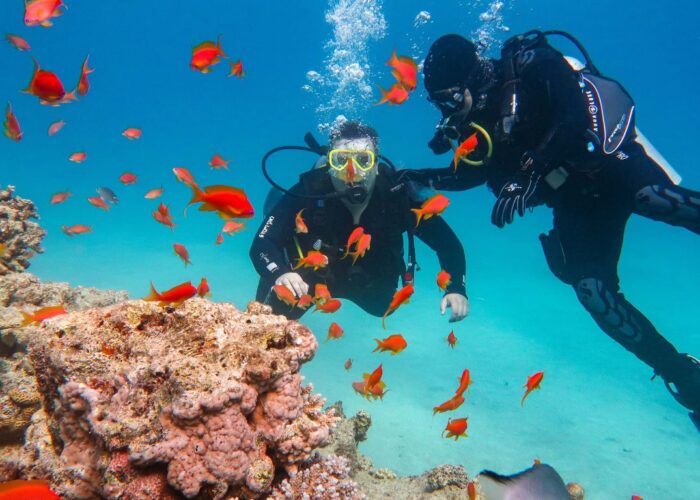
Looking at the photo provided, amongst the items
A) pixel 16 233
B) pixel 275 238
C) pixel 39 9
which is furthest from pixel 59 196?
pixel 275 238

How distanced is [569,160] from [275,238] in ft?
13.2

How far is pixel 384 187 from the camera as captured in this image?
19.2 ft

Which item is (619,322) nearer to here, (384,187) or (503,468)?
(384,187)

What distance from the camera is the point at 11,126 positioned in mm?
4910

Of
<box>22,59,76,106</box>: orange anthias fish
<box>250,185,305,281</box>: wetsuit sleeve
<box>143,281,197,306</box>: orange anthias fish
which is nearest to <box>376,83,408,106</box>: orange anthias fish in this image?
<box>250,185,305,281</box>: wetsuit sleeve

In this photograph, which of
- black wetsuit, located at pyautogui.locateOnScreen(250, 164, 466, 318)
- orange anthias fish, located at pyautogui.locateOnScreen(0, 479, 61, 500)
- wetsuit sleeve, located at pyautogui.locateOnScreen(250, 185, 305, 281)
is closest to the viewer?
orange anthias fish, located at pyautogui.locateOnScreen(0, 479, 61, 500)

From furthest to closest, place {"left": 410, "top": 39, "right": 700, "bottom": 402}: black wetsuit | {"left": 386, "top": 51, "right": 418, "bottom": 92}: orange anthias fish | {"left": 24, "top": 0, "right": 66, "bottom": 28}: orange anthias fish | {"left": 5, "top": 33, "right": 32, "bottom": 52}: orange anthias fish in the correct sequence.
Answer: {"left": 5, "top": 33, "right": 32, "bottom": 52}: orange anthias fish
{"left": 386, "top": 51, "right": 418, "bottom": 92}: orange anthias fish
{"left": 410, "top": 39, "right": 700, "bottom": 402}: black wetsuit
{"left": 24, "top": 0, "right": 66, "bottom": 28}: orange anthias fish

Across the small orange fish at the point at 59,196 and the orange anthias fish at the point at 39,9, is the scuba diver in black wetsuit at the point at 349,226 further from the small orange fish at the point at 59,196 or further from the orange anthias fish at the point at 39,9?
the small orange fish at the point at 59,196

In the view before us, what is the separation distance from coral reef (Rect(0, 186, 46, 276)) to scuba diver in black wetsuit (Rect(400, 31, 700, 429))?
584cm

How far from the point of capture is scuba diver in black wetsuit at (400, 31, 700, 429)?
4238 millimetres

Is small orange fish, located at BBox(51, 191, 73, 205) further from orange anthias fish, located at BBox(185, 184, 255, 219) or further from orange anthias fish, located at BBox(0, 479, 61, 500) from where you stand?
orange anthias fish, located at BBox(0, 479, 61, 500)

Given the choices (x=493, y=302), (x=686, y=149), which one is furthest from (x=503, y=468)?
(x=686, y=149)

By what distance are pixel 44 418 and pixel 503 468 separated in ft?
29.9

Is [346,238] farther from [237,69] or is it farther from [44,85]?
[44,85]
